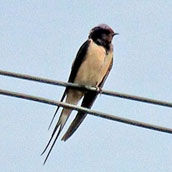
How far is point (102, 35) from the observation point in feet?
24.5

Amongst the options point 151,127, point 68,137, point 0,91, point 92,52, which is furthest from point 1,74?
point 92,52

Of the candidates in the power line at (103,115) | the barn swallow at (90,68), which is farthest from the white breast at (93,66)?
the power line at (103,115)

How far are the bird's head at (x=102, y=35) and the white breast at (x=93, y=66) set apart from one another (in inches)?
4.6

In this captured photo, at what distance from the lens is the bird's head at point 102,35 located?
737cm

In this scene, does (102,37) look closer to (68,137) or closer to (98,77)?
(98,77)

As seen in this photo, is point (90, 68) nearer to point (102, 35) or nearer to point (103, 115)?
point (102, 35)

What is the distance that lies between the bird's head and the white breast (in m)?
0.12

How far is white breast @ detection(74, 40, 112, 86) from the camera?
720 centimetres

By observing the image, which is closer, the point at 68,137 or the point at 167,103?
the point at 167,103

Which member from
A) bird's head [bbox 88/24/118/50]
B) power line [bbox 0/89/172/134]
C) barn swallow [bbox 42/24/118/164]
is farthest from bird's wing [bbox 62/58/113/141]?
power line [bbox 0/89/172/134]

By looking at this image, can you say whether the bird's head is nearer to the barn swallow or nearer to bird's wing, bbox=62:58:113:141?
the barn swallow

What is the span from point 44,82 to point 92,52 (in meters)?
2.17

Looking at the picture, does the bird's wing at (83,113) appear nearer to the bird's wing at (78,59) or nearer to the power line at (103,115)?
A: the bird's wing at (78,59)

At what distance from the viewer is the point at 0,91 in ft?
16.3
